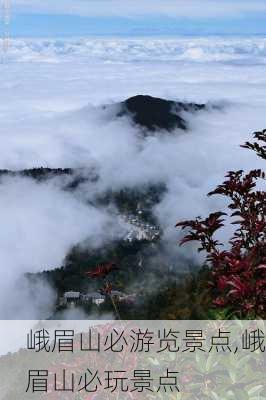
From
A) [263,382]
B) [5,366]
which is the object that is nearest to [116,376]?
[263,382]

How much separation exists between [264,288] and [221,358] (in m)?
0.80

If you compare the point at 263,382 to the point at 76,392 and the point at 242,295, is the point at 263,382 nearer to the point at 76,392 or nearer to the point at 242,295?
the point at 242,295

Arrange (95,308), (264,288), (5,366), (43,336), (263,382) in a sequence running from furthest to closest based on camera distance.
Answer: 1. (95,308)
2. (5,366)
3. (43,336)
4. (264,288)
5. (263,382)

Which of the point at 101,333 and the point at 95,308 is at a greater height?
the point at 95,308

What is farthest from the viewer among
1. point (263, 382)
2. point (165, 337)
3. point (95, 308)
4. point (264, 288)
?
point (95, 308)

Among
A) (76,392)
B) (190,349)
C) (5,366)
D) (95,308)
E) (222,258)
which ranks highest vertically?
(95,308)

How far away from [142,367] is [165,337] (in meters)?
0.56

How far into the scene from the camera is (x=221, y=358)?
5.96m

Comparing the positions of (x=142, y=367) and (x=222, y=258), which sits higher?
(x=222, y=258)

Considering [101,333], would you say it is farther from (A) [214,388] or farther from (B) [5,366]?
(B) [5,366]

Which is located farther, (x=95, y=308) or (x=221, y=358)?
(x=95, y=308)

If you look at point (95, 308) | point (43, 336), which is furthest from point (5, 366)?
point (43, 336)

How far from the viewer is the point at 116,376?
5.72 m

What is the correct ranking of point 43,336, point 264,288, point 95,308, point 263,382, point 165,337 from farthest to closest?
point 95,308 → point 43,336 → point 165,337 → point 264,288 → point 263,382
